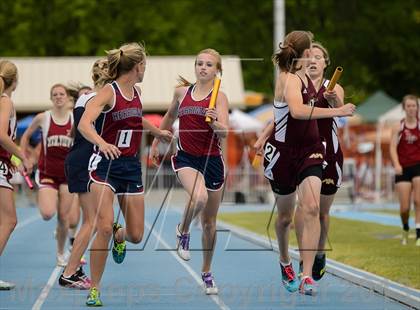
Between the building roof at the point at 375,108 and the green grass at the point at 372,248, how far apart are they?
23.7 m

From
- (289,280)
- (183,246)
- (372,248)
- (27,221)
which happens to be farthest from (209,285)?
(27,221)

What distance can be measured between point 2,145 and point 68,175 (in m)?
0.96

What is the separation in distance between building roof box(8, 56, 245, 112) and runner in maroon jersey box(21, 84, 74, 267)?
35049 millimetres

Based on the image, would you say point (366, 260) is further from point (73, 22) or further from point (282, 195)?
point (73, 22)

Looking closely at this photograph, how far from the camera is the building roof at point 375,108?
50250mm

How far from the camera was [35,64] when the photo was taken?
52.7 metres

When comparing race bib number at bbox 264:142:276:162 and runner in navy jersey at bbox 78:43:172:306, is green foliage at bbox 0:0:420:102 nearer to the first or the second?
race bib number at bbox 264:142:276:162

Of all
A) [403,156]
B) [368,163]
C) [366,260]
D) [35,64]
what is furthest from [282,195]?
[35,64]

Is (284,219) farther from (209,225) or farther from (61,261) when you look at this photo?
(61,261)

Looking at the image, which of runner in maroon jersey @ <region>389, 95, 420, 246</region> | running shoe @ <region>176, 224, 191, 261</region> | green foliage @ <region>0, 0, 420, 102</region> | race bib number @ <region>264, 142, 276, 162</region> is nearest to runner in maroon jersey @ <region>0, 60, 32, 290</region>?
running shoe @ <region>176, 224, 191, 261</region>

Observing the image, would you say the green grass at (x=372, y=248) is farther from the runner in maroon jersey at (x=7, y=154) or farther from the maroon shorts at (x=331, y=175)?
the runner in maroon jersey at (x=7, y=154)

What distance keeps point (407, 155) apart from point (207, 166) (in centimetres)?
759

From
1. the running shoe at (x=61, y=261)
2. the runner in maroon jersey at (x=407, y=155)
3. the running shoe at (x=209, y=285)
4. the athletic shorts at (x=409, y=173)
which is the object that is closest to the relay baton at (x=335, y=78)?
the running shoe at (x=209, y=285)

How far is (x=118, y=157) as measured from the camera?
10.9 m
